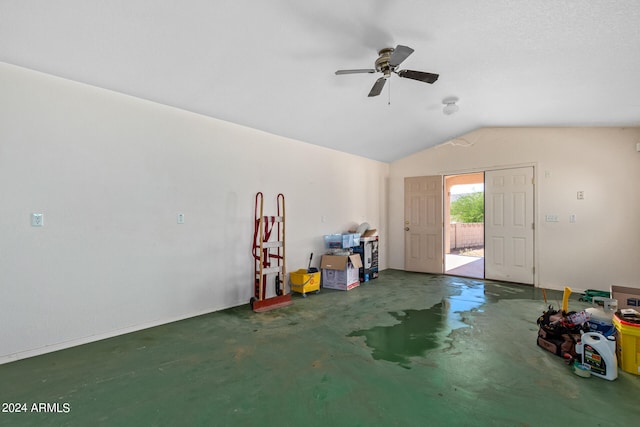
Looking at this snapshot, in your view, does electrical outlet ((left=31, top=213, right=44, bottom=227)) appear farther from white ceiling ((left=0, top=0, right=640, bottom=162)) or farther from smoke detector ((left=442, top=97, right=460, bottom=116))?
smoke detector ((left=442, top=97, right=460, bottom=116))

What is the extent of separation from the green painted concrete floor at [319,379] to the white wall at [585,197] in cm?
230

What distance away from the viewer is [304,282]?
463 centimetres

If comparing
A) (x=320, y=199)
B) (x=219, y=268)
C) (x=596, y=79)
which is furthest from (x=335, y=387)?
(x=596, y=79)

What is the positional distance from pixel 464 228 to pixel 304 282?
976cm

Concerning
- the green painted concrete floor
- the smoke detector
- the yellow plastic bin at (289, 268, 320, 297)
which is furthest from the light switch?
the yellow plastic bin at (289, 268, 320, 297)

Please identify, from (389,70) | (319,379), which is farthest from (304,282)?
(389,70)

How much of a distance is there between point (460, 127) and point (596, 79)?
236cm

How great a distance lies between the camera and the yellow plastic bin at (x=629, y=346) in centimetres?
232

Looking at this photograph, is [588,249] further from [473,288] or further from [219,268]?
[219,268]

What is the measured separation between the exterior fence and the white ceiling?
26.0 ft

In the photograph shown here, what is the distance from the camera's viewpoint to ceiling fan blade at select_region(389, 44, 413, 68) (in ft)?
7.32

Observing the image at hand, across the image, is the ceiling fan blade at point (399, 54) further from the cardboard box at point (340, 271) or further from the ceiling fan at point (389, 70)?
the cardboard box at point (340, 271)

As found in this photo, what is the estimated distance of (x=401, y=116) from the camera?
4.60m

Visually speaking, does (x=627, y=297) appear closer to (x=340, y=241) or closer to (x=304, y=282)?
(x=340, y=241)
